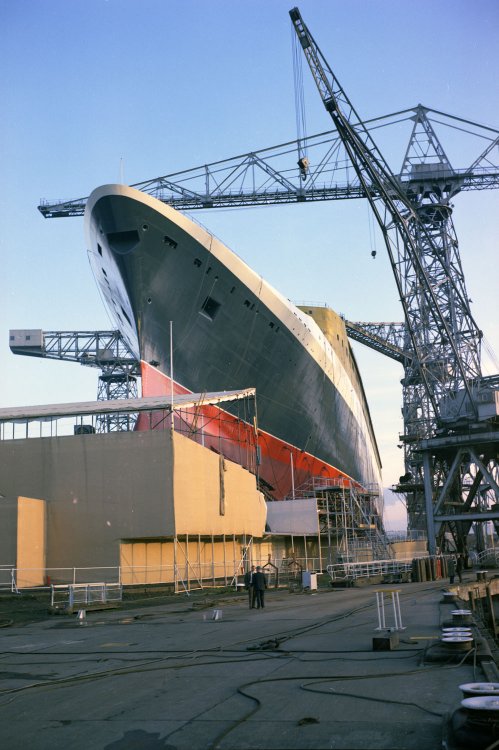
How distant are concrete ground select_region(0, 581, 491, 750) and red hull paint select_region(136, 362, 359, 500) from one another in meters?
17.5

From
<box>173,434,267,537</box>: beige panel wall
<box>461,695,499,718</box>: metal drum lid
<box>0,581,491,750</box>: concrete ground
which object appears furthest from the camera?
<box>173,434,267,537</box>: beige panel wall

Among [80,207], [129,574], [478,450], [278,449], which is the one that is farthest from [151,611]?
[80,207]

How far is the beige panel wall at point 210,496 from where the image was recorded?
84.6 feet

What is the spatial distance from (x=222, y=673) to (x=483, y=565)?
37.8 metres

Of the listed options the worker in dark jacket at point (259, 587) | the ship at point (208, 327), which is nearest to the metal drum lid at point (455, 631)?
the worker in dark jacket at point (259, 587)

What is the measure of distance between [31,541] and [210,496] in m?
7.07

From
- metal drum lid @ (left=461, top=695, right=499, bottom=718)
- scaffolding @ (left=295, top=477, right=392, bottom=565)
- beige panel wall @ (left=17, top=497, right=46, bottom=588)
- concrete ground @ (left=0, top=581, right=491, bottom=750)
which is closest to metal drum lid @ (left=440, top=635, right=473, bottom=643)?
concrete ground @ (left=0, top=581, right=491, bottom=750)

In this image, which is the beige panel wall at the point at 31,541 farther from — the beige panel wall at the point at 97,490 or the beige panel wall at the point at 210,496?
the beige panel wall at the point at 210,496

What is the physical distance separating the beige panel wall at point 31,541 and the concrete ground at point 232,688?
10.9m

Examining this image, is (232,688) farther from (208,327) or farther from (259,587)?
(208,327)

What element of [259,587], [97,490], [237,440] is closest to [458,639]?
[259,587]

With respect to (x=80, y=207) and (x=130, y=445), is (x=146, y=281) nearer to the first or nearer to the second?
(x=130, y=445)

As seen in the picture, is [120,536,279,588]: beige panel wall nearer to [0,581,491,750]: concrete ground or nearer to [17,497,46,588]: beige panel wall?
[17,497,46,588]: beige panel wall

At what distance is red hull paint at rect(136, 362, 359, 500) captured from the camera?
3291cm
